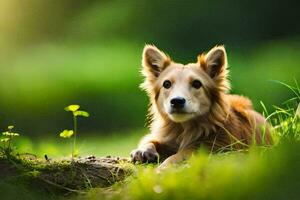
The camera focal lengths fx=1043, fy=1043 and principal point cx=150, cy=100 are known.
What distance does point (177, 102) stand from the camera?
9.29 m

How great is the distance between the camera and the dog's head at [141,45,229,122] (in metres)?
9.40

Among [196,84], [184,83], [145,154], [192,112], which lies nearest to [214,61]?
[196,84]

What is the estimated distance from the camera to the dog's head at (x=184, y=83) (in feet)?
30.8

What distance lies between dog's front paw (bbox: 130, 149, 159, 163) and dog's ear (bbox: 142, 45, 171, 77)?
3.28 feet

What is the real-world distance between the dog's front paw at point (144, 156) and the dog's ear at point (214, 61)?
1.01 m

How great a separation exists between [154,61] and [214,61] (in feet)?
2.00

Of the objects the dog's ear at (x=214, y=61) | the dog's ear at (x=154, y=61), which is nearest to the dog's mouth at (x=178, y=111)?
the dog's ear at (x=214, y=61)

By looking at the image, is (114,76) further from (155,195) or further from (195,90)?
(155,195)

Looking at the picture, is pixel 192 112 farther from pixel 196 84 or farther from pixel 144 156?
pixel 144 156

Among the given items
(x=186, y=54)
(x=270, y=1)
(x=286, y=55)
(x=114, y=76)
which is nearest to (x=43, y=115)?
(x=114, y=76)

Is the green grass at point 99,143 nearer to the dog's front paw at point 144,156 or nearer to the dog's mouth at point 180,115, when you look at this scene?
the dog's front paw at point 144,156

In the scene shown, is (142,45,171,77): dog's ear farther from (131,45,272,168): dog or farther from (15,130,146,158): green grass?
(15,130,146,158): green grass

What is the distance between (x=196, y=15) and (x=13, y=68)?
404 cm

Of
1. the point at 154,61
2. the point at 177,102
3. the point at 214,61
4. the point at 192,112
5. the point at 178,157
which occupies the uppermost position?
the point at 154,61
